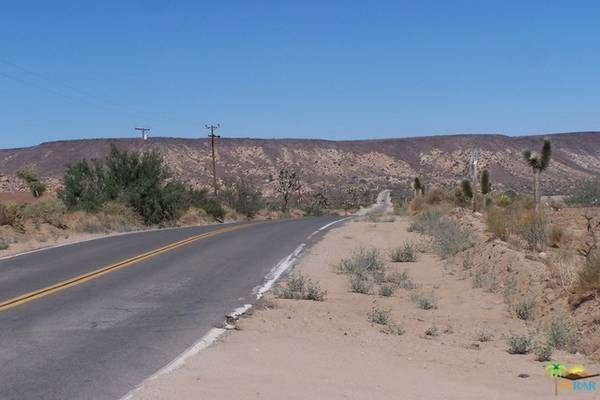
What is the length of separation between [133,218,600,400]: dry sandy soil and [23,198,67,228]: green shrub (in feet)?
63.9

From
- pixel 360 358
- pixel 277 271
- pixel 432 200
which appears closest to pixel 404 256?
pixel 277 271

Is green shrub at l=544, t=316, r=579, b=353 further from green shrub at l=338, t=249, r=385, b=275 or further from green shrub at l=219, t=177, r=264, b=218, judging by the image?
green shrub at l=219, t=177, r=264, b=218

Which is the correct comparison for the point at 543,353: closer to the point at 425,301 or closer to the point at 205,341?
the point at 425,301

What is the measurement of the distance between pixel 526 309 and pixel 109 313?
6751mm

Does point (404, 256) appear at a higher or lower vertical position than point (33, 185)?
lower

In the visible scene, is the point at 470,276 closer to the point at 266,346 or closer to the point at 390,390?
the point at 266,346

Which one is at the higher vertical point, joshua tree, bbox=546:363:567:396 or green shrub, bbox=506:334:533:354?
joshua tree, bbox=546:363:567:396

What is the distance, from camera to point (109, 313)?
1223 centimetres

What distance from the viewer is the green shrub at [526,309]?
12.7 m

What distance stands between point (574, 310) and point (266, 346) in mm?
5266

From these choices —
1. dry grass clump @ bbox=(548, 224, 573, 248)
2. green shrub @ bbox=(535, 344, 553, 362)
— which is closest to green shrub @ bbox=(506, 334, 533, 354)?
green shrub @ bbox=(535, 344, 553, 362)

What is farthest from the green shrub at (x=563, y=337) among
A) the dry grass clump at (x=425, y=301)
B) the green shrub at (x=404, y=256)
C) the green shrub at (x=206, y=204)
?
the green shrub at (x=206, y=204)

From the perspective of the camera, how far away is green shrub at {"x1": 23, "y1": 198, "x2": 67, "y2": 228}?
30.5m

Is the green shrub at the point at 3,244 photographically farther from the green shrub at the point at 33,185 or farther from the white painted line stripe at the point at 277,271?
the green shrub at the point at 33,185
